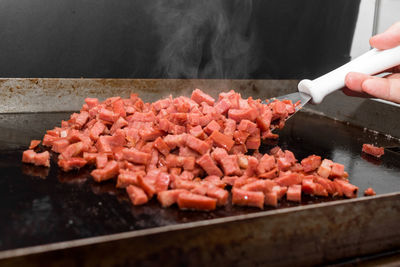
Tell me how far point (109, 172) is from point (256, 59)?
2266 mm

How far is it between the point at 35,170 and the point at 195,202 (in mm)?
638

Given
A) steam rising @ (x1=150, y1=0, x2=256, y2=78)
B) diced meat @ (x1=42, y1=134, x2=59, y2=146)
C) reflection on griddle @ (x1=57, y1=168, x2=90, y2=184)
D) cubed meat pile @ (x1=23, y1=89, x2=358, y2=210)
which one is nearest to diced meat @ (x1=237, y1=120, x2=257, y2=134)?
cubed meat pile @ (x1=23, y1=89, x2=358, y2=210)

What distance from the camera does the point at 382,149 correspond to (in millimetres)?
1836

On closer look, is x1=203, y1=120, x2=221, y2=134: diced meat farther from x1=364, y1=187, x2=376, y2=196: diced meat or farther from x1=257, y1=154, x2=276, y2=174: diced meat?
x1=364, y1=187, x2=376, y2=196: diced meat

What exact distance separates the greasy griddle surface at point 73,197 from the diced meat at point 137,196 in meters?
0.02

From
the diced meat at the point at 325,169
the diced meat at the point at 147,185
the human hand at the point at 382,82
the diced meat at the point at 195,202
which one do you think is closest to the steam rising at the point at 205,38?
the human hand at the point at 382,82

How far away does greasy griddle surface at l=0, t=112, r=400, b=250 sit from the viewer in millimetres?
986

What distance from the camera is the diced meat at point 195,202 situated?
114cm

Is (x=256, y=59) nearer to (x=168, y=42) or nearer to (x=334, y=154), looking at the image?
(x=168, y=42)

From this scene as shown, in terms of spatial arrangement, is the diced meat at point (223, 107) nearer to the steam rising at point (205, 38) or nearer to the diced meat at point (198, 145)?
the diced meat at point (198, 145)

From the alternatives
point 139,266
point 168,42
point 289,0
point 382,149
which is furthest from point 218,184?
point 289,0

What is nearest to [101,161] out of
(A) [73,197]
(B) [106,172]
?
(B) [106,172]

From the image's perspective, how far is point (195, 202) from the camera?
45.0 inches

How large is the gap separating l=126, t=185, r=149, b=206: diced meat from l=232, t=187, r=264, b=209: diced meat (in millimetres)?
291
